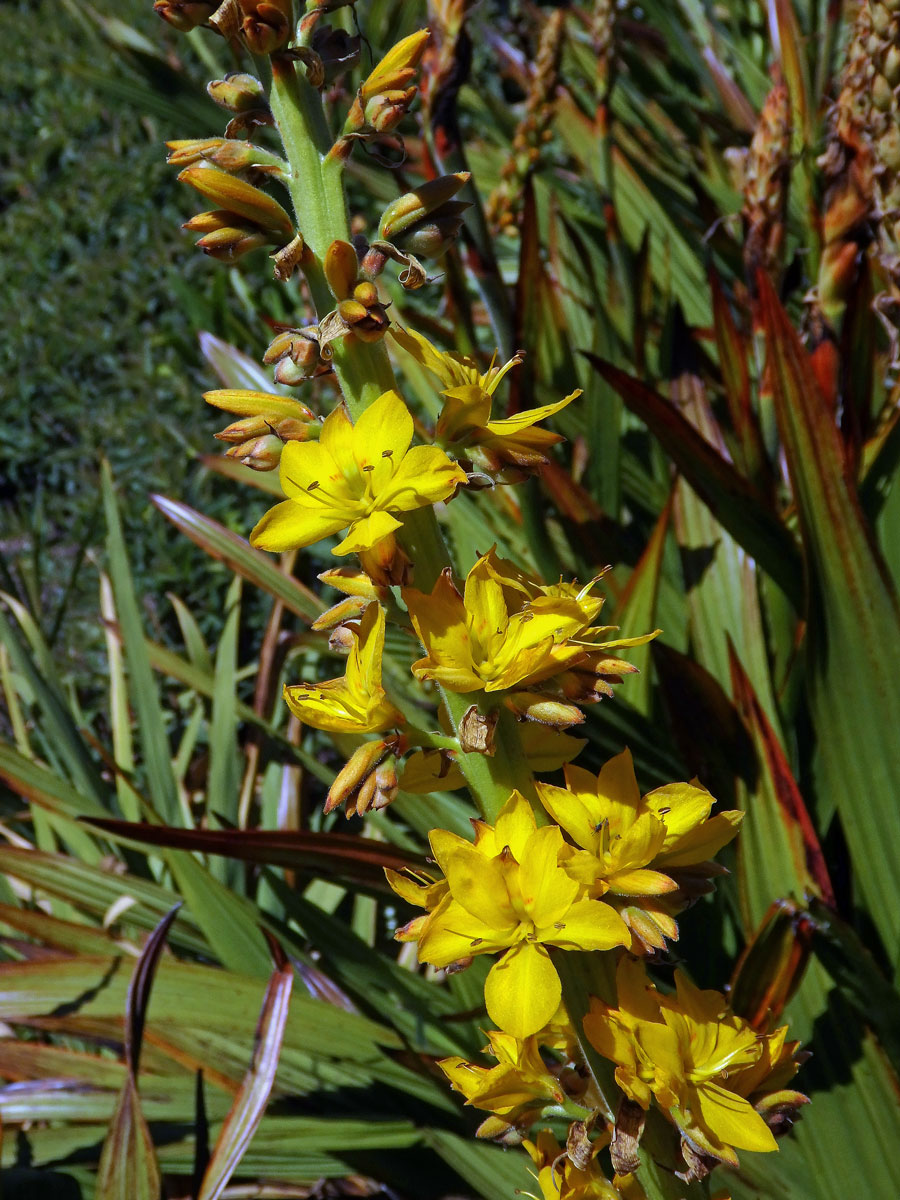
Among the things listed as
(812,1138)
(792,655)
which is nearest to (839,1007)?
(812,1138)

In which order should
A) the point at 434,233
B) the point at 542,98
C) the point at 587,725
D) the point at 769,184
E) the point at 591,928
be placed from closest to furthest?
the point at 591,928, the point at 434,233, the point at 587,725, the point at 769,184, the point at 542,98

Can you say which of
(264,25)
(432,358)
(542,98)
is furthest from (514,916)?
(542,98)

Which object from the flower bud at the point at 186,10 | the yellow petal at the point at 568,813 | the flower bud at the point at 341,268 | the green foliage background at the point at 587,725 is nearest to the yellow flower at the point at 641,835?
the yellow petal at the point at 568,813

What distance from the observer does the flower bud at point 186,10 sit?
2.39ft

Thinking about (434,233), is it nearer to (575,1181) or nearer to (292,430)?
(292,430)

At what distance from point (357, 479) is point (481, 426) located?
93 millimetres

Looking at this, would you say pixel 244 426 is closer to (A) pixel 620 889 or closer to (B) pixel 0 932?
(A) pixel 620 889

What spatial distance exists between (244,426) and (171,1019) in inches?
37.4

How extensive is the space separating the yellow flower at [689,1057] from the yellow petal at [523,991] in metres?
0.06

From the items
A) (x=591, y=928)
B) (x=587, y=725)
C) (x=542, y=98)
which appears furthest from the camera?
(x=542, y=98)

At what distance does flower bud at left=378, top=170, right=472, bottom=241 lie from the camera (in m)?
0.72

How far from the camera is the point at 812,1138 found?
43.3 inches

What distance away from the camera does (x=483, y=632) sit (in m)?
0.67

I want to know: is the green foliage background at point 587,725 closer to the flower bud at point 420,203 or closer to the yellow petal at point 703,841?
the yellow petal at point 703,841
